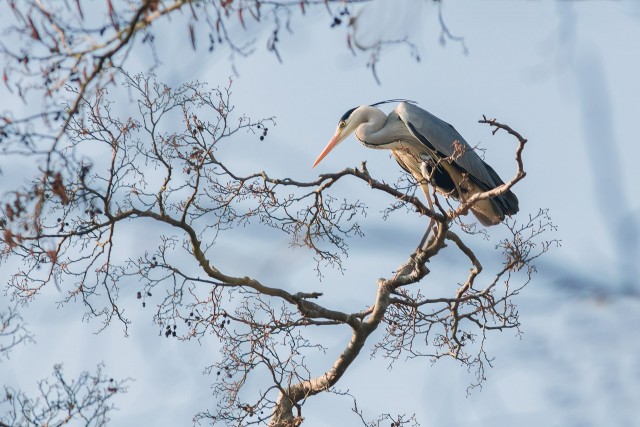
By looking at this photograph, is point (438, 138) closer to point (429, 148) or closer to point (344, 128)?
point (429, 148)

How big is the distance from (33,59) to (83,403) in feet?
8.43

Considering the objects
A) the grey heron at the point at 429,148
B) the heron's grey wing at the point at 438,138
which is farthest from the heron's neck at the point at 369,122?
the heron's grey wing at the point at 438,138

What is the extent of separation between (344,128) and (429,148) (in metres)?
1.06

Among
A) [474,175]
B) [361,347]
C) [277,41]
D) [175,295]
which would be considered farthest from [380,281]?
[277,41]

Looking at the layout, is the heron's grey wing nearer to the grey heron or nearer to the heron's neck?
the grey heron

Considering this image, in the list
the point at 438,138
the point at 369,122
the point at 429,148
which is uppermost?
the point at 369,122

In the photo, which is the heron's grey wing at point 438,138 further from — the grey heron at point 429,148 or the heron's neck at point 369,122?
the heron's neck at point 369,122

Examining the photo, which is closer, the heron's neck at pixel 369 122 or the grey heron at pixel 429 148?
the grey heron at pixel 429 148

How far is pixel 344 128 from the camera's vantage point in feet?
29.0

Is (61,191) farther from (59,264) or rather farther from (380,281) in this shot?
(380,281)

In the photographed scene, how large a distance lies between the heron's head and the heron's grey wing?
0.39 metres

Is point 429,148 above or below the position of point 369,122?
below

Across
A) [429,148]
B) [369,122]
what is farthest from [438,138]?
[369,122]

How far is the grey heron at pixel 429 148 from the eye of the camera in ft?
26.2
